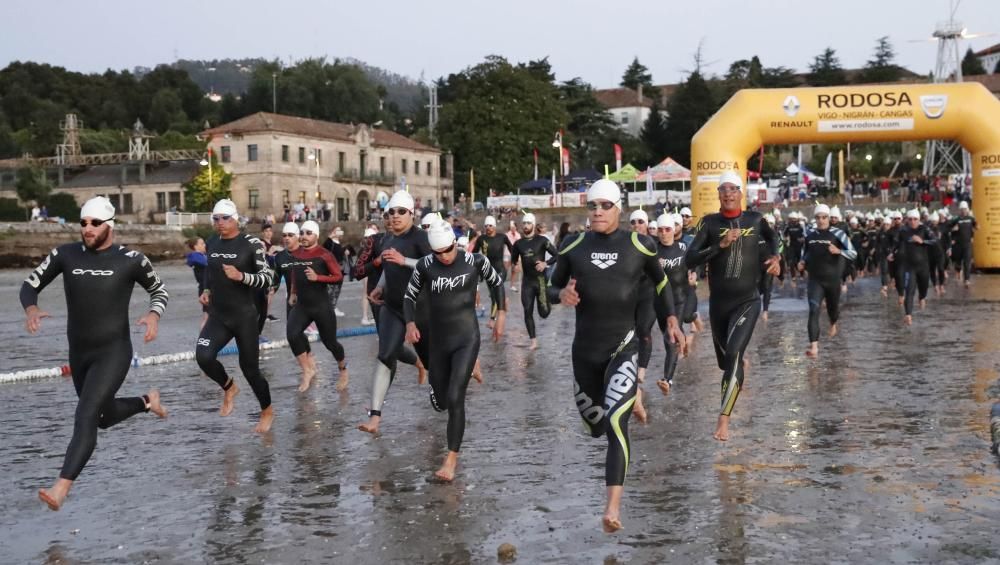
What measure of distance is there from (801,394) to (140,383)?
7688 mm

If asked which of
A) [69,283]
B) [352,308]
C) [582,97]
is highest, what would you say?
[582,97]

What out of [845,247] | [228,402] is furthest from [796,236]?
[228,402]

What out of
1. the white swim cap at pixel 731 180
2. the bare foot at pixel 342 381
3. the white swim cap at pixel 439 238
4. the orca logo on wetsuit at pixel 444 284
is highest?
the white swim cap at pixel 731 180

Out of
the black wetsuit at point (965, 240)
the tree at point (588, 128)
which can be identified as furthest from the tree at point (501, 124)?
the black wetsuit at point (965, 240)

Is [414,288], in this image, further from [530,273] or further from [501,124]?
[501,124]

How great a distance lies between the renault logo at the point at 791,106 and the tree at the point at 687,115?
6900 cm

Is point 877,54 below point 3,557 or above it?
above

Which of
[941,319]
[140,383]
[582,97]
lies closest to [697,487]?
[140,383]

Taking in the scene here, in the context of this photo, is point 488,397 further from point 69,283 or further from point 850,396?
point 69,283

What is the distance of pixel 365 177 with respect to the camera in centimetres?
9119

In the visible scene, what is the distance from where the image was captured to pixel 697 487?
762cm

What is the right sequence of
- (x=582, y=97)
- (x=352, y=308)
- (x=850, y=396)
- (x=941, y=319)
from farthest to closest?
(x=582, y=97) < (x=352, y=308) < (x=941, y=319) < (x=850, y=396)

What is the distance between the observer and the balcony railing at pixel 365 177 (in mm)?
88875

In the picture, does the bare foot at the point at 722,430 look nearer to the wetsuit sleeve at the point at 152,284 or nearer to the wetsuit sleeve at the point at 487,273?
the wetsuit sleeve at the point at 487,273
